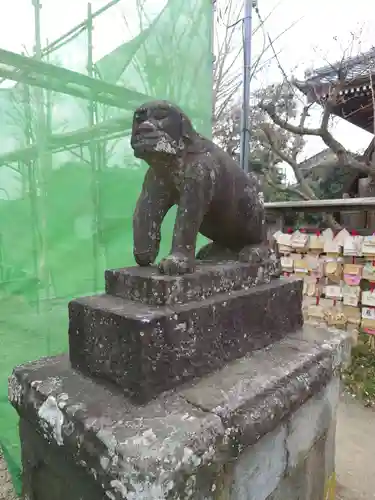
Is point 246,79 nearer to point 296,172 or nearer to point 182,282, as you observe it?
point 296,172

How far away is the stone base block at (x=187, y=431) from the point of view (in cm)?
76

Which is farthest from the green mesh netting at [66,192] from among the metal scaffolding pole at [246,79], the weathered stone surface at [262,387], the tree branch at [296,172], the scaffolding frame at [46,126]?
the tree branch at [296,172]

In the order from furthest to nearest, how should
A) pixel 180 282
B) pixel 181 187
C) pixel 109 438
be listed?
1. pixel 181 187
2. pixel 180 282
3. pixel 109 438

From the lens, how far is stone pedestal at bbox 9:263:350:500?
2.60 ft

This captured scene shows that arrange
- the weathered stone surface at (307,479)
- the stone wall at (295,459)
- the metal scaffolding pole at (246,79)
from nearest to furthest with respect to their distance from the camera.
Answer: the stone wall at (295,459) < the weathered stone surface at (307,479) < the metal scaffolding pole at (246,79)

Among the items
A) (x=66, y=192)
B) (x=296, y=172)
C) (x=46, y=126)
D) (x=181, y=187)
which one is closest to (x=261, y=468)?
(x=181, y=187)

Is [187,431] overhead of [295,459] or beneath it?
overhead

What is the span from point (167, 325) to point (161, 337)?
0.11 ft

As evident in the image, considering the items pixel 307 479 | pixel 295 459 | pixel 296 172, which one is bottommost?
pixel 307 479

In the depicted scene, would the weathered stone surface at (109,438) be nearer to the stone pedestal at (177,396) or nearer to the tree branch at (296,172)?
the stone pedestal at (177,396)

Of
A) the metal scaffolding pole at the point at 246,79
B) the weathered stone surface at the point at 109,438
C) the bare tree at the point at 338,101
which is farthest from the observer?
the bare tree at the point at 338,101

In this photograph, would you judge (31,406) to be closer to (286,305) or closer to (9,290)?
(286,305)

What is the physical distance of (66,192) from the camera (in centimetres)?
220

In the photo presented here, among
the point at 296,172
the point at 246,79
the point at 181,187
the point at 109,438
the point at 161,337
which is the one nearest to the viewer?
the point at 109,438
